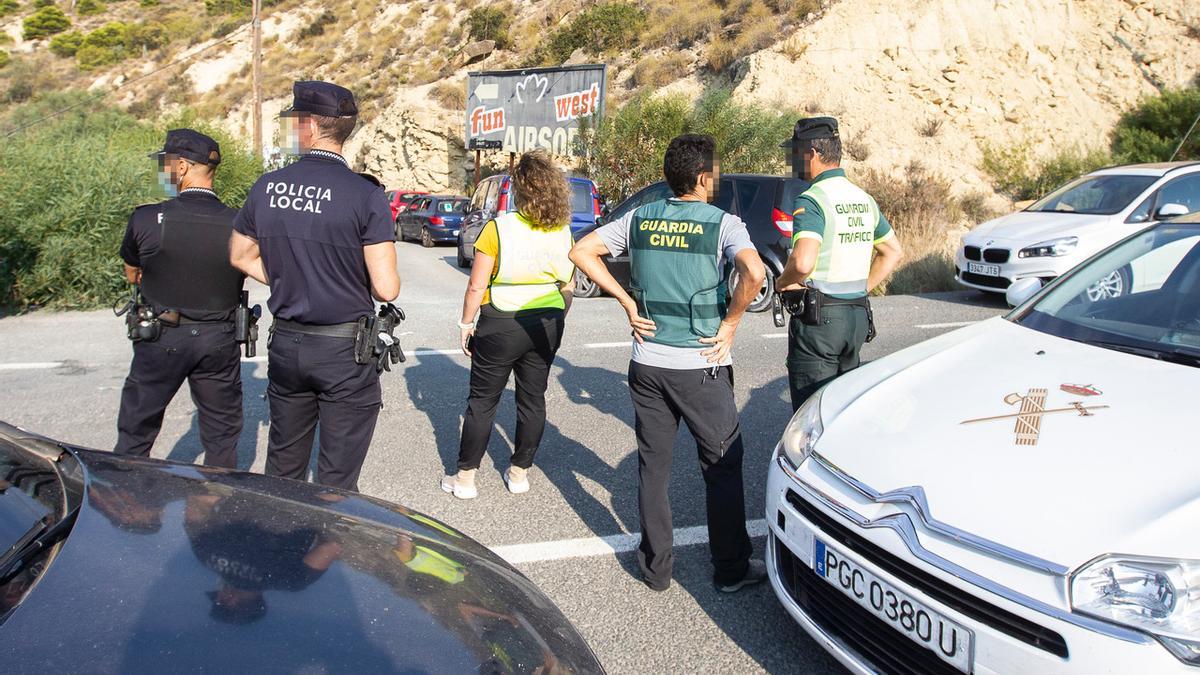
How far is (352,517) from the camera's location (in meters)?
Answer: 2.28

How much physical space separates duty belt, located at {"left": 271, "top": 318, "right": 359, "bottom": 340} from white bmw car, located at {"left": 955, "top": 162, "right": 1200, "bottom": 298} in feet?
28.8

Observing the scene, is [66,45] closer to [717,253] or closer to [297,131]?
[297,131]

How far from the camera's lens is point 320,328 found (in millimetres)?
3254

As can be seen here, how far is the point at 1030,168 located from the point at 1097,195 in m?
14.9

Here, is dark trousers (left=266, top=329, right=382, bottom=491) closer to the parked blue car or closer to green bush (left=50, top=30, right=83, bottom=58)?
the parked blue car

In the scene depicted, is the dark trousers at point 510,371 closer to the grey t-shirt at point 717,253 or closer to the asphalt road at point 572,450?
the asphalt road at point 572,450

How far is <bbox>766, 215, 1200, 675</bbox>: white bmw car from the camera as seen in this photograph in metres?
2.01

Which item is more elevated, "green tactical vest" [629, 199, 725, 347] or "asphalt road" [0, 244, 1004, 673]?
"green tactical vest" [629, 199, 725, 347]

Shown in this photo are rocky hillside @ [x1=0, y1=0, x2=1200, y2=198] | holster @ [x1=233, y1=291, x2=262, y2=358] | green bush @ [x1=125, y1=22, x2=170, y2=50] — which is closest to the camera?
holster @ [x1=233, y1=291, x2=262, y2=358]

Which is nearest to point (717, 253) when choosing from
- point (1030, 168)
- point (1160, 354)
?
point (1160, 354)

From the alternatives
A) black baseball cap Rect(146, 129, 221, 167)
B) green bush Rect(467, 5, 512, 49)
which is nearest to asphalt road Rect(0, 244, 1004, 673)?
black baseball cap Rect(146, 129, 221, 167)

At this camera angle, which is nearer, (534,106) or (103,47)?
(534,106)

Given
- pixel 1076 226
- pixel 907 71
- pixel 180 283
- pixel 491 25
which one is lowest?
pixel 180 283

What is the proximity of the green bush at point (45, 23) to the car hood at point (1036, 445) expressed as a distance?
8096 centimetres
